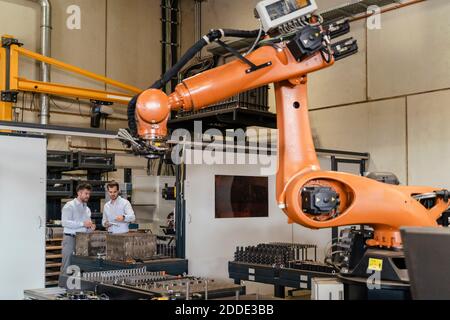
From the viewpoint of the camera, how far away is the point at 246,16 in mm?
8258

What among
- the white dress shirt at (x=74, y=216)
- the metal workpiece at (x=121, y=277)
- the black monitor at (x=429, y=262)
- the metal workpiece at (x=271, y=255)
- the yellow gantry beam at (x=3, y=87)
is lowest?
the metal workpiece at (x=271, y=255)

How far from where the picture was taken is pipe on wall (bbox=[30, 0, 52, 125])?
722 cm

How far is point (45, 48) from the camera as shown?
7.23 m

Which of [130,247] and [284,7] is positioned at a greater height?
[284,7]

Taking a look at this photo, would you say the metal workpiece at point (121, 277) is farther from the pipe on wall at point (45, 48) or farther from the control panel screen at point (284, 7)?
the pipe on wall at point (45, 48)

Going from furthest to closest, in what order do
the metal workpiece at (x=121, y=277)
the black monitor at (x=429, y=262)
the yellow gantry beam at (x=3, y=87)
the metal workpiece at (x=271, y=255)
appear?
the yellow gantry beam at (x=3, y=87)
the metal workpiece at (x=271, y=255)
the metal workpiece at (x=121, y=277)
the black monitor at (x=429, y=262)

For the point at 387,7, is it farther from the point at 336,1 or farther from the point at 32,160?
the point at 32,160

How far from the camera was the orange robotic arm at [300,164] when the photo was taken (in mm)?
2031

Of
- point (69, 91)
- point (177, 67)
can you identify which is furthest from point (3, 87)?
point (177, 67)

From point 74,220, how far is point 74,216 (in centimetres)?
4

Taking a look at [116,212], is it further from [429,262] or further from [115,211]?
[429,262]

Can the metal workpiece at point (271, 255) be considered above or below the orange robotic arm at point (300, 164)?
below

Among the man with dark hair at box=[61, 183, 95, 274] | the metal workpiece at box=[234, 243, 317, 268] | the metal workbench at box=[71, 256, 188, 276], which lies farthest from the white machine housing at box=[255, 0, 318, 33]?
the man with dark hair at box=[61, 183, 95, 274]

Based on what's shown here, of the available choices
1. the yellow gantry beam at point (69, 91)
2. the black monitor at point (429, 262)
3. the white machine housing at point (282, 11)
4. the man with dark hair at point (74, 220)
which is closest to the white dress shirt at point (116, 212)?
the man with dark hair at point (74, 220)
